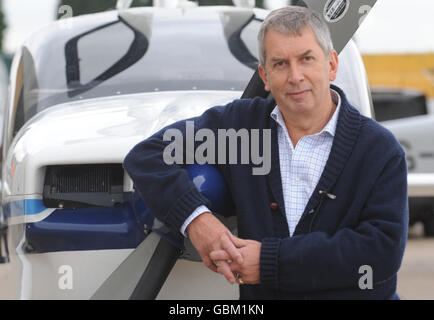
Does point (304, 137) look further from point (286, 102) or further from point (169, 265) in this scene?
point (169, 265)

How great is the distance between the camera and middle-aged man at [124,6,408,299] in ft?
7.67

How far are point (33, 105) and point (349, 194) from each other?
7.10 feet

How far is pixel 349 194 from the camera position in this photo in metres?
2.41

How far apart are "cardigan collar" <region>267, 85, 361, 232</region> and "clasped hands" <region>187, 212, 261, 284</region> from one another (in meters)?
0.19

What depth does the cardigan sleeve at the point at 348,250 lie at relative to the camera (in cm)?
232

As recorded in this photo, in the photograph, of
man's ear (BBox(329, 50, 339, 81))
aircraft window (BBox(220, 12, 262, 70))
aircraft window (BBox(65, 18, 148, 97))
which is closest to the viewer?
man's ear (BBox(329, 50, 339, 81))

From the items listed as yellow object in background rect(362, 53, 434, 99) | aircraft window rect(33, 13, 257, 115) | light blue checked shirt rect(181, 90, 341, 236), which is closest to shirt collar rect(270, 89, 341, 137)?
light blue checked shirt rect(181, 90, 341, 236)

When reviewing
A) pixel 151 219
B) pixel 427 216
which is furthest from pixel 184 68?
pixel 427 216

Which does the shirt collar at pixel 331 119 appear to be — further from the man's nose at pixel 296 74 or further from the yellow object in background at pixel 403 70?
the yellow object in background at pixel 403 70

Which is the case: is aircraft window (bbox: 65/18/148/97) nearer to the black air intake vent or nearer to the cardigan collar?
the black air intake vent

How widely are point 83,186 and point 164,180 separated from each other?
642mm

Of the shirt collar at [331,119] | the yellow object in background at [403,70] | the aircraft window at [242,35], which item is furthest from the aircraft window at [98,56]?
the yellow object in background at [403,70]

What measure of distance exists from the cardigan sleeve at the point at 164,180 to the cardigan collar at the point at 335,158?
220 mm
